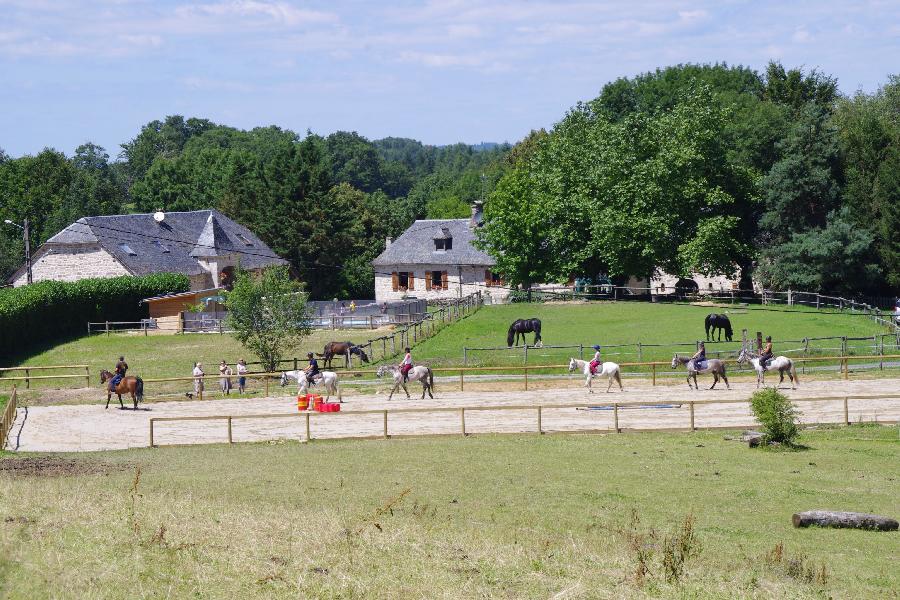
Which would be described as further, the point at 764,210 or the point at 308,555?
the point at 764,210

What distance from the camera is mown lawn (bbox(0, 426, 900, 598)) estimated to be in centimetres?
1312

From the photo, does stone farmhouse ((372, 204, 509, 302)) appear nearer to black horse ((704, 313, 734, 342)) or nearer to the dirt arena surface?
black horse ((704, 313, 734, 342))

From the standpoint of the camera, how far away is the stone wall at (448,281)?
8469 centimetres

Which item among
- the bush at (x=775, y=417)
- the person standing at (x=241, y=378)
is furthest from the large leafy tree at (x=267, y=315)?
the bush at (x=775, y=417)

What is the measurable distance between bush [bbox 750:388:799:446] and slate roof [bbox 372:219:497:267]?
193 ft

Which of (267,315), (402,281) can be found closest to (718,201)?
(402,281)

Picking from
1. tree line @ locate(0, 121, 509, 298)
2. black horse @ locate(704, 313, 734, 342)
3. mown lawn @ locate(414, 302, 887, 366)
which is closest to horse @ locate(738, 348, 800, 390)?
mown lawn @ locate(414, 302, 887, 366)

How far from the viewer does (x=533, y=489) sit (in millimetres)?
20188

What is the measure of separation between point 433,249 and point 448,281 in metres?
3.29

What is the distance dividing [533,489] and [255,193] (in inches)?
3280

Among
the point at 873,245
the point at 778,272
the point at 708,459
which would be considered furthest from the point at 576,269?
the point at 708,459

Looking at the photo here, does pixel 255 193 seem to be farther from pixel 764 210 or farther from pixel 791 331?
pixel 791 331

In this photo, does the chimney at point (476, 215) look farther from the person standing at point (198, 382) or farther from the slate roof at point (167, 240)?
the person standing at point (198, 382)

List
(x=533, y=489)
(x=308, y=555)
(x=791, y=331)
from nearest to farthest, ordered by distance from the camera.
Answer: (x=308, y=555) < (x=533, y=489) < (x=791, y=331)
